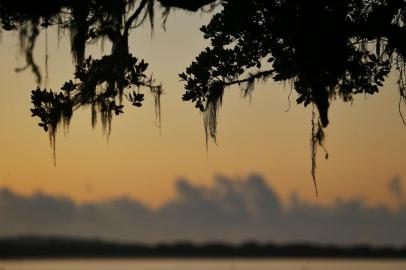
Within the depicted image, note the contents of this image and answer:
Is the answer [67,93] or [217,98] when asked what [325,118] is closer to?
[217,98]

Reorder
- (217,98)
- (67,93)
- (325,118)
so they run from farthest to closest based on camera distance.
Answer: (217,98) < (67,93) < (325,118)

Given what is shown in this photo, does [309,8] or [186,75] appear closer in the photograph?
[309,8]

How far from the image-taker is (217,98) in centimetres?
942

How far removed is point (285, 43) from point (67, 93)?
7.88ft

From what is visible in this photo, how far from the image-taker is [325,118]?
8.29 m

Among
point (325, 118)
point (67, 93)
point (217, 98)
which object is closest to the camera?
point (325, 118)

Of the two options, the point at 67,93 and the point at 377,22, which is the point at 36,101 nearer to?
the point at 67,93

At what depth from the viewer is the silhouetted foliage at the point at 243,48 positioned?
27.2 feet

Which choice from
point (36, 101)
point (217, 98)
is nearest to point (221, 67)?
point (217, 98)

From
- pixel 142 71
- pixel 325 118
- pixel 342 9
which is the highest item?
pixel 342 9

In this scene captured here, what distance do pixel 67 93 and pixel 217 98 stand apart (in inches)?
67.6

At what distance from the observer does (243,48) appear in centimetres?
933

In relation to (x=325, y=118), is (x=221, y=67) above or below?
above

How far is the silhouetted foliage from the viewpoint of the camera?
27.2ft
